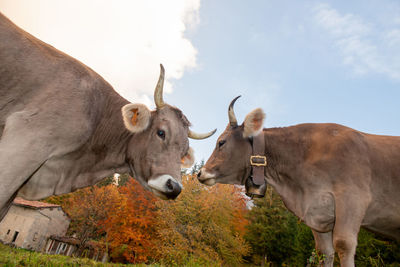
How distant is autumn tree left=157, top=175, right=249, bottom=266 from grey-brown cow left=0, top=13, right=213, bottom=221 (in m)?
19.4

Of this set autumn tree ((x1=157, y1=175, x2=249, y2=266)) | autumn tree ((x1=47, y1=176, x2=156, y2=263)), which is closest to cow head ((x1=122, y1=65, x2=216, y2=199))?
autumn tree ((x1=157, y1=175, x2=249, y2=266))

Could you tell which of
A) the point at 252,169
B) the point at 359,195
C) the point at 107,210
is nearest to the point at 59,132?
the point at 252,169

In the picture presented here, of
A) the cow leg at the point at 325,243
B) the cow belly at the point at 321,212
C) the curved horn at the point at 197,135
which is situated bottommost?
the cow leg at the point at 325,243

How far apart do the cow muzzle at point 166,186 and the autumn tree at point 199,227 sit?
19491 millimetres

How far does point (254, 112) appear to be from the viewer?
5.00 metres

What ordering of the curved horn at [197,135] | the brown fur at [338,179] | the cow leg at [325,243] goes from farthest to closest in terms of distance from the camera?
the curved horn at [197,135]
the cow leg at [325,243]
the brown fur at [338,179]

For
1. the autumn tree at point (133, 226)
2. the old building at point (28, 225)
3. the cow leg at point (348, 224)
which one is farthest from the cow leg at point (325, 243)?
the old building at point (28, 225)

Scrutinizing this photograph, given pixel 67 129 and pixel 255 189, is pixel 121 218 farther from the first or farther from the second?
pixel 67 129

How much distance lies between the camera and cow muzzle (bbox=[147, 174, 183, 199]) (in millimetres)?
3699

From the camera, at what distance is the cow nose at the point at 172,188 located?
368cm

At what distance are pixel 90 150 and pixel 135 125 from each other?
0.77 metres

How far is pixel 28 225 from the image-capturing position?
37.9 metres

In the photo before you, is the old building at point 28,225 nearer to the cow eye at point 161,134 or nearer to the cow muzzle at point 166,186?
the cow eye at point 161,134

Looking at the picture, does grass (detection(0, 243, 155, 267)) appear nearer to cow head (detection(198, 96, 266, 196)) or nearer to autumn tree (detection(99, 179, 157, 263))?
cow head (detection(198, 96, 266, 196))
